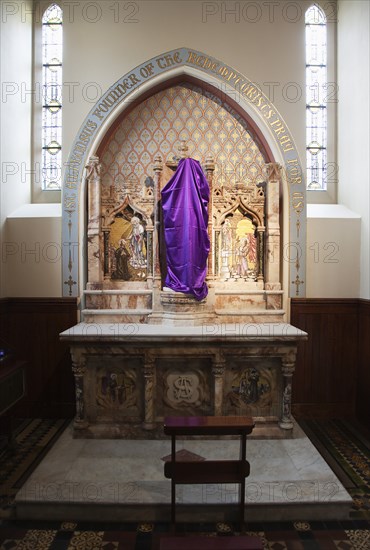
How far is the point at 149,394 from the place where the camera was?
4750mm

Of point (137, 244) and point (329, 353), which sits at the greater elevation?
point (137, 244)

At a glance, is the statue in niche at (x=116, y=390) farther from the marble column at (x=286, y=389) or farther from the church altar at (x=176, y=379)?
the marble column at (x=286, y=389)

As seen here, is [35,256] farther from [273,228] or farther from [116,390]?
[273,228]

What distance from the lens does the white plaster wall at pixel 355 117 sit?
5340mm

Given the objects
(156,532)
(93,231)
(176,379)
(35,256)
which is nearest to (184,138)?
(93,231)

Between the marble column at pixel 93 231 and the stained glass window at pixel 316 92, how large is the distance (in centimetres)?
293

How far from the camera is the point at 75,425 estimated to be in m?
4.76

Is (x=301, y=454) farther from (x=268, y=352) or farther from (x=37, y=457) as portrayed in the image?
(x=37, y=457)

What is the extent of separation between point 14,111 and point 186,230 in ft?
9.03

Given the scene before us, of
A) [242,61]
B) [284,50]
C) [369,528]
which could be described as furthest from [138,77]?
[369,528]

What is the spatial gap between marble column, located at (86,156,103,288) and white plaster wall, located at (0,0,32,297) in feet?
3.21

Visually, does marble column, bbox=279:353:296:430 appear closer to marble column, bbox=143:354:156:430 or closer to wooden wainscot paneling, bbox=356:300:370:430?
wooden wainscot paneling, bbox=356:300:370:430

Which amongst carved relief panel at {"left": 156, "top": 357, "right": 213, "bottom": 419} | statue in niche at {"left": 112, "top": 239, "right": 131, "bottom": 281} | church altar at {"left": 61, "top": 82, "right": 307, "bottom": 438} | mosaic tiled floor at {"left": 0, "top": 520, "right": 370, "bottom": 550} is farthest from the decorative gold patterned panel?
mosaic tiled floor at {"left": 0, "top": 520, "right": 370, "bottom": 550}

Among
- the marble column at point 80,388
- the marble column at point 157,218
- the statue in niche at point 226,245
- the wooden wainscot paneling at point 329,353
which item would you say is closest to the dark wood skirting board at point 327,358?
the wooden wainscot paneling at point 329,353
